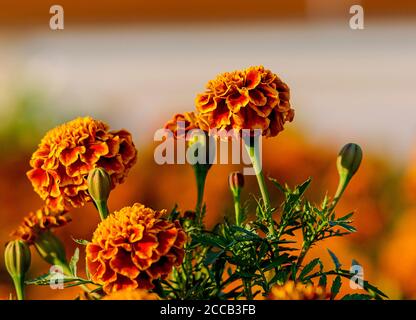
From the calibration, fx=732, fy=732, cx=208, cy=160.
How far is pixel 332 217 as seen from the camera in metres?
1.03

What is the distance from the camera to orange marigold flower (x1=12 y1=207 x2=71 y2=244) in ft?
3.78

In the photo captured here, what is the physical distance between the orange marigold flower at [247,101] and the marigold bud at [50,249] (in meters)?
0.32

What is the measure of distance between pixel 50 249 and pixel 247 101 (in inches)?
15.8

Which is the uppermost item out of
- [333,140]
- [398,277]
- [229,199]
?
[333,140]

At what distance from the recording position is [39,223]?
116 cm

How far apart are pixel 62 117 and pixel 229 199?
0.59 m

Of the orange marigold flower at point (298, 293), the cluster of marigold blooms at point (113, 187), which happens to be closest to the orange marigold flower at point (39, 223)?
the cluster of marigold blooms at point (113, 187)

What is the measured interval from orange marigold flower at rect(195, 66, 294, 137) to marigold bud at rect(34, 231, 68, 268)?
1.05ft

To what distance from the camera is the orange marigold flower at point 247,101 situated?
1009 millimetres

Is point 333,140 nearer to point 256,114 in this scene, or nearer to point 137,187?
point 137,187

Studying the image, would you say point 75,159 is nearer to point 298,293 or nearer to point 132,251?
point 132,251

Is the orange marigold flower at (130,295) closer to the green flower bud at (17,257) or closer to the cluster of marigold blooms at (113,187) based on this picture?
the cluster of marigold blooms at (113,187)

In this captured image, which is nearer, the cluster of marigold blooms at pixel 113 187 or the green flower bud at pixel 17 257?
the cluster of marigold blooms at pixel 113 187
